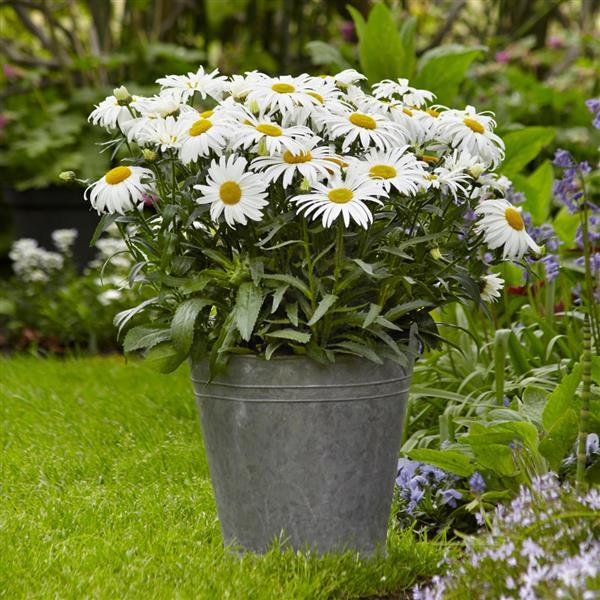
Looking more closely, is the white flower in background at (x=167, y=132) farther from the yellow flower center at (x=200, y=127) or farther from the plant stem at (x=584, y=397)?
the plant stem at (x=584, y=397)

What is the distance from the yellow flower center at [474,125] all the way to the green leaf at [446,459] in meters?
0.67

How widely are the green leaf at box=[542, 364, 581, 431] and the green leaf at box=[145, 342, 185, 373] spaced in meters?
0.79

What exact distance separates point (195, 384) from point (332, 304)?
34 cm

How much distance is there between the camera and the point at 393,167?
5.63ft

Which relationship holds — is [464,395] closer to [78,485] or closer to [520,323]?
[520,323]

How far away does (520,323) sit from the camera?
10.4ft

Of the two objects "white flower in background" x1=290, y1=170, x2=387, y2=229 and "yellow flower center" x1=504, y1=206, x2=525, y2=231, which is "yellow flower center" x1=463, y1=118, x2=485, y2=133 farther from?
"white flower in background" x1=290, y1=170, x2=387, y2=229

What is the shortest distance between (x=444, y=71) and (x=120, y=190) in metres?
1.80

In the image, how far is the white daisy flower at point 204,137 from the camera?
164 cm

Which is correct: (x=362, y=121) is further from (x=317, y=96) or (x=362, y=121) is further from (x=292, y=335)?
(x=292, y=335)

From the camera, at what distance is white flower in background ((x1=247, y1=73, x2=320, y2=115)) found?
1692 mm

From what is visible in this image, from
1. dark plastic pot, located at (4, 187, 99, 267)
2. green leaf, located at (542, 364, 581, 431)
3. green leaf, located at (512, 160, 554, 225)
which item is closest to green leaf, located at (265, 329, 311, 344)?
green leaf, located at (542, 364, 581, 431)

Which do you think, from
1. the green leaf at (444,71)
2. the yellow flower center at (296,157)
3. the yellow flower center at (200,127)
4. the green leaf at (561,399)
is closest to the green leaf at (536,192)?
the green leaf at (444,71)

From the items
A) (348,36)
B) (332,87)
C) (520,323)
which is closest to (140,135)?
(332,87)
